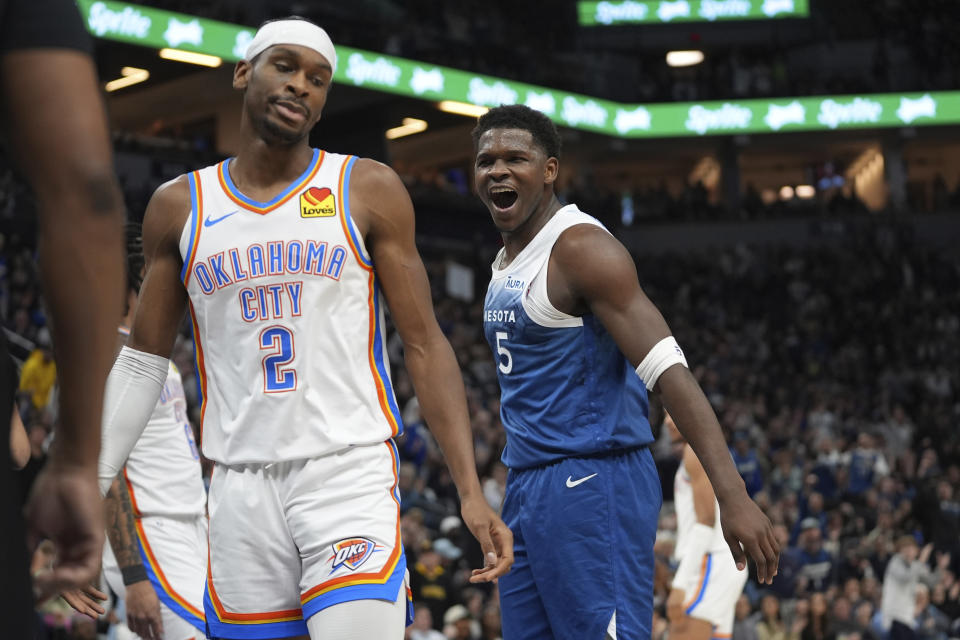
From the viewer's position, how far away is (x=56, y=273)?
1.56 m

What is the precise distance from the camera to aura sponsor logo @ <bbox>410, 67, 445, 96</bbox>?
2305 centimetres

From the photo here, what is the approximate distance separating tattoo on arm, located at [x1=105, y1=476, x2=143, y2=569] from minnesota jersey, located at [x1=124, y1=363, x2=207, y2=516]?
3.4 inches

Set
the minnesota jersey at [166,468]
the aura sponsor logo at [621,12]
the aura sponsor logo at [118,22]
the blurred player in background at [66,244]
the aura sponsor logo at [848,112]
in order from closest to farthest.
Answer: the blurred player in background at [66,244] → the minnesota jersey at [166,468] → the aura sponsor logo at [118,22] → the aura sponsor logo at [848,112] → the aura sponsor logo at [621,12]

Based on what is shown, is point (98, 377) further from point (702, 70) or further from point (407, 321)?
point (702, 70)

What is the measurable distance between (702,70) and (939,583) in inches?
736

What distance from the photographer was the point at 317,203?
3.33 metres

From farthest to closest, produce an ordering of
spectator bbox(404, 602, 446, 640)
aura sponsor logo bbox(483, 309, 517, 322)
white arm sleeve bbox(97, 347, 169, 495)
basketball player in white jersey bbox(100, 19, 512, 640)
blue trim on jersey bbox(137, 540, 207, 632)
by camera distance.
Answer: spectator bbox(404, 602, 446, 640) < blue trim on jersey bbox(137, 540, 207, 632) < aura sponsor logo bbox(483, 309, 517, 322) < white arm sleeve bbox(97, 347, 169, 495) < basketball player in white jersey bbox(100, 19, 512, 640)

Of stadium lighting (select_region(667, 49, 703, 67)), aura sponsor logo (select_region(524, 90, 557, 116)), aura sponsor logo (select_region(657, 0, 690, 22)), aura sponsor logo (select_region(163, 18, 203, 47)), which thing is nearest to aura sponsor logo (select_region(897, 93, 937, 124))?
stadium lighting (select_region(667, 49, 703, 67))

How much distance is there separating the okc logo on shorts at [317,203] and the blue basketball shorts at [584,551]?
1249 millimetres

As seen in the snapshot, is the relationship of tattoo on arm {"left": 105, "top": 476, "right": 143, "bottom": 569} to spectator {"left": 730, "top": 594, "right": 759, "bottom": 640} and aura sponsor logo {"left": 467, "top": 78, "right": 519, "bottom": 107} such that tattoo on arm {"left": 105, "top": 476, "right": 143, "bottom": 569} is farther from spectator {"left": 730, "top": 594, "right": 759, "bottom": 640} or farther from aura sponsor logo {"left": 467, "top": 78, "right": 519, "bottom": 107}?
aura sponsor logo {"left": 467, "top": 78, "right": 519, "bottom": 107}

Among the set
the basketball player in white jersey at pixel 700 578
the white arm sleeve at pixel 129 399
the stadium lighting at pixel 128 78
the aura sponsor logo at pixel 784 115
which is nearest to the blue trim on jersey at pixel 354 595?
the white arm sleeve at pixel 129 399

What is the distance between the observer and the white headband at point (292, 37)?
3.37 meters

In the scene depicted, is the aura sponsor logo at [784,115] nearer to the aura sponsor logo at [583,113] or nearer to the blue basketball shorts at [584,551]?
the aura sponsor logo at [583,113]

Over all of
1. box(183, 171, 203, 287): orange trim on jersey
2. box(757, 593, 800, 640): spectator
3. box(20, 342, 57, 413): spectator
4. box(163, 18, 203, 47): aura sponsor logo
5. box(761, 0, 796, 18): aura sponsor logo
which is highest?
box(761, 0, 796, 18): aura sponsor logo
